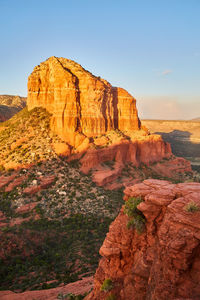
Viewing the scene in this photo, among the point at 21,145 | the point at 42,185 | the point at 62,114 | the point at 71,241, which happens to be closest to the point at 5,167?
the point at 21,145

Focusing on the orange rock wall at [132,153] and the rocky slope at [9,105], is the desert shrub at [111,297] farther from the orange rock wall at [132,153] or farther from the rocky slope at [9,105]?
the rocky slope at [9,105]

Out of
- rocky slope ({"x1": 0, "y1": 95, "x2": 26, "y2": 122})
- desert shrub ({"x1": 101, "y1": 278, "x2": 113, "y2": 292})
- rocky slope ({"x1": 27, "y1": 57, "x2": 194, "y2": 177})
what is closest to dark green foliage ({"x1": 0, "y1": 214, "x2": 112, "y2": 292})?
desert shrub ({"x1": 101, "y1": 278, "x2": 113, "y2": 292})

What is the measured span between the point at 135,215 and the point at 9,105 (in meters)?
120

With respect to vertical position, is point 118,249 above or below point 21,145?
below

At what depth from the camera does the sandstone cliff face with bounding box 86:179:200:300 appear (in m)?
9.08

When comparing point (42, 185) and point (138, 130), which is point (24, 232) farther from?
point (138, 130)

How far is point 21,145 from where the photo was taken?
4772 cm

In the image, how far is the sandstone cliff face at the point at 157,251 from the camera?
908cm

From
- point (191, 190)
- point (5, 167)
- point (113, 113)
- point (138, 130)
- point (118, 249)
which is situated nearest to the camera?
point (191, 190)

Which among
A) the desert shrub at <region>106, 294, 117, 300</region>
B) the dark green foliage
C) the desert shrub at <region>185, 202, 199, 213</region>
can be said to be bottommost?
the dark green foliage

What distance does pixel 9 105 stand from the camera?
117m

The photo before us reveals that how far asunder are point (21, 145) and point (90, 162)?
15938 millimetres

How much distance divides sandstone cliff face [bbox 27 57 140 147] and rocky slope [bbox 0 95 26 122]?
42.8m

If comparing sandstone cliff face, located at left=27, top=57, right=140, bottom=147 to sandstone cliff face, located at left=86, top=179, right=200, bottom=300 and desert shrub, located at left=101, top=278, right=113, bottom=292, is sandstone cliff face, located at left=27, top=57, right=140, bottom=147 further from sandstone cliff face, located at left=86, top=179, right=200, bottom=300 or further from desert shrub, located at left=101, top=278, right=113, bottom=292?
desert shrub, located at left=101, top=278, right=113, bottom=292
